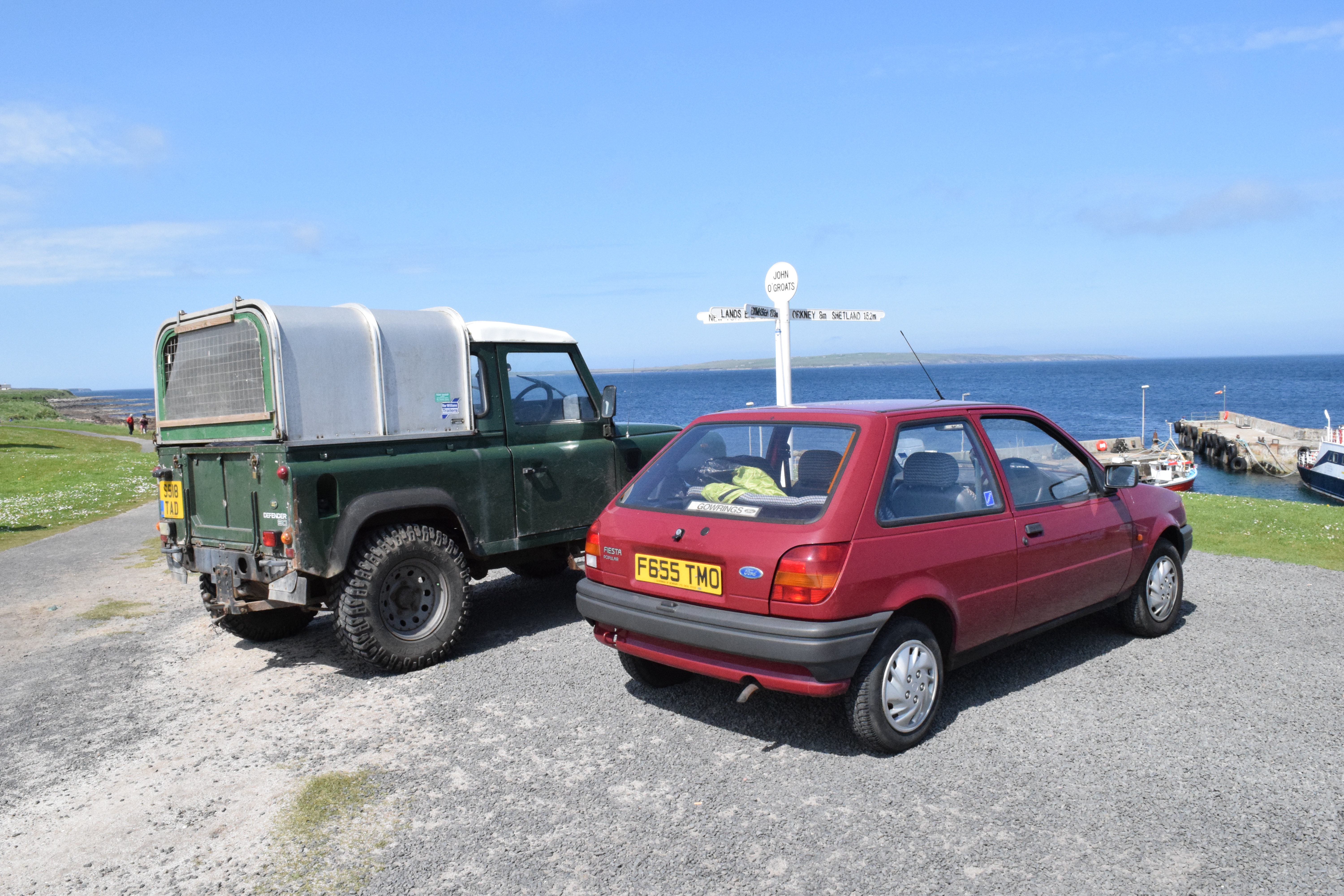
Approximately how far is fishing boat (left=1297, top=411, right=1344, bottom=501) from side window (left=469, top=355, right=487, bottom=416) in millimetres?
37468

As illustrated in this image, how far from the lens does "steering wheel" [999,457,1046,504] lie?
5086 mm

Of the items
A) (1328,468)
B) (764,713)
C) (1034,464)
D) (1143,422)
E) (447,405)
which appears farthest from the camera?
(1143,422)

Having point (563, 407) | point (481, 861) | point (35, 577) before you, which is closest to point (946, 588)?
point (481, 861)

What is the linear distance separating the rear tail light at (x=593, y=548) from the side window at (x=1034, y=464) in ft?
7.31

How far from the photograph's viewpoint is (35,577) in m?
9.92

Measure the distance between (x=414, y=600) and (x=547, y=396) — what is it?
6.33 feet

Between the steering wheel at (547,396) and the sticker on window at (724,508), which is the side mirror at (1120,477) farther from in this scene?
the steering wheel at (547,396)

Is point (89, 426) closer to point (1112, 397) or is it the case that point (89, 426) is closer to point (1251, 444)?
point (1251, 444)

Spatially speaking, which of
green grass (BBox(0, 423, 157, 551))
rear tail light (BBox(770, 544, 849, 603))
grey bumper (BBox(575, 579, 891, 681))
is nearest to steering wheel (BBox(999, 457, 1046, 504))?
grey bumper (BBox(575, 579, 891, 681))

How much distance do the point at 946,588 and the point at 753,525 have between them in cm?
103

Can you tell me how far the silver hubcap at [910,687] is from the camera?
4.29m

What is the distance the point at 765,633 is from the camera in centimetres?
407

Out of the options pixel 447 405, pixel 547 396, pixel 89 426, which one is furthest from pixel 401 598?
pixel 89 426

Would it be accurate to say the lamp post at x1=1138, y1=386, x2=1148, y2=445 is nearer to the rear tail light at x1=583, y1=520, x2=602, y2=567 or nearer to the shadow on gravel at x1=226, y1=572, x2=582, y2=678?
the shadow on gravel at x1=226, y1=572, x2=582, y2=678
